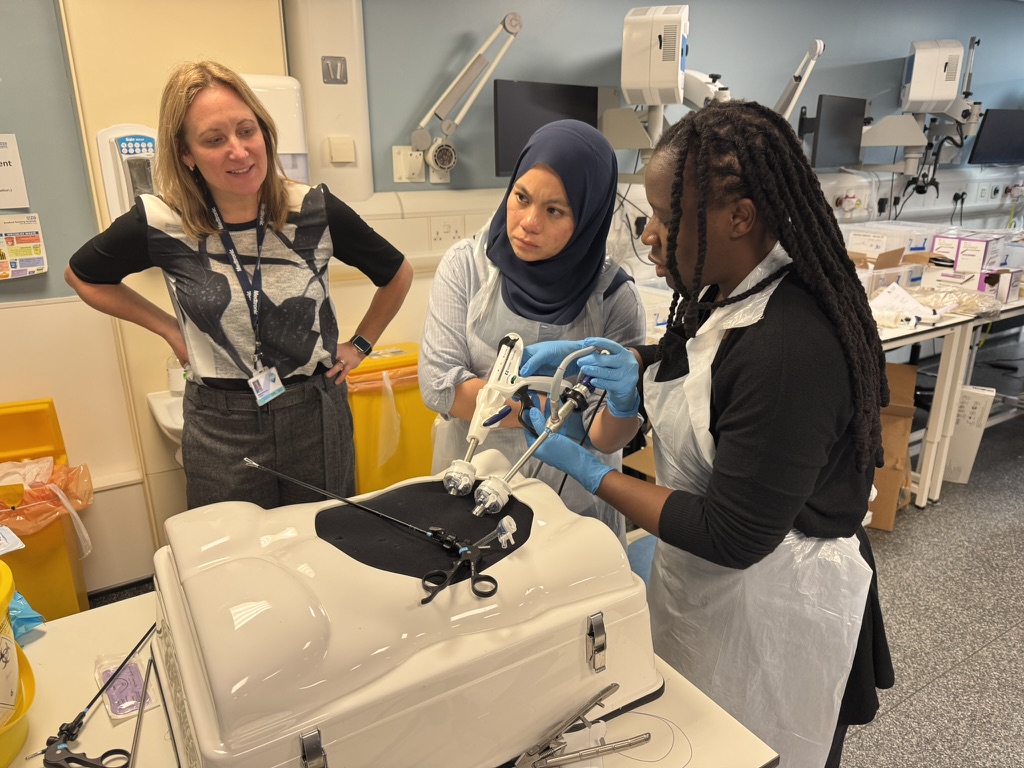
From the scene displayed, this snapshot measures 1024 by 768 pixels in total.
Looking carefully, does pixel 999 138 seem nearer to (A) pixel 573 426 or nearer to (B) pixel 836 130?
(B) pixel 836 130

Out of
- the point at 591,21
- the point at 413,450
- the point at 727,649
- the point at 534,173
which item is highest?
the point at 591,21

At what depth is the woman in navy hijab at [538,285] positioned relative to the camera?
4.25 feet

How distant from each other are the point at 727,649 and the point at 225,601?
0.75m

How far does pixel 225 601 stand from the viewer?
28.1 inches

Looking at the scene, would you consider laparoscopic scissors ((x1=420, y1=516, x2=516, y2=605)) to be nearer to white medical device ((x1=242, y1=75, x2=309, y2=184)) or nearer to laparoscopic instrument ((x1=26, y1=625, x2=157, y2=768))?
laparoscopic instrument ((x1=26, y1=625, x2=157, y2=768))

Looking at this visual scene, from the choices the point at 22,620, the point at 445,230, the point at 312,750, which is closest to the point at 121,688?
the point at 22,620

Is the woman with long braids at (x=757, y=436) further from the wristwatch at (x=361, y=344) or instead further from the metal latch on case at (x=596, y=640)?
the wristwatch at (x=361, y=344)

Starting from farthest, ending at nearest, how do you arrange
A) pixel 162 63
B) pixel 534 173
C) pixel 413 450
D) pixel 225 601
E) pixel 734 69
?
pixel 734 69
pixel 413 450
pixel 162 63
pixel 534 173
pixel 225 601

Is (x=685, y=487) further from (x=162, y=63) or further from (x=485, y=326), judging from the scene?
(x=162, y=63)

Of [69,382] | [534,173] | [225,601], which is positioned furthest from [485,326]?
[69,382]

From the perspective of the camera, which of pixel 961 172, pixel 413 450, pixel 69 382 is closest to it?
pixel 69 382

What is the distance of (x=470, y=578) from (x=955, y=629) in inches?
86.2

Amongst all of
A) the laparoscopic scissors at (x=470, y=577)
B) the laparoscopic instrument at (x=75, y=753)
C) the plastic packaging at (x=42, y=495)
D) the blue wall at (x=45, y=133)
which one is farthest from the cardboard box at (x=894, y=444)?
the blue wall at (x=45, y=133)

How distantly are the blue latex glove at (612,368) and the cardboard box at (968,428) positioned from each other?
277 centimetres
